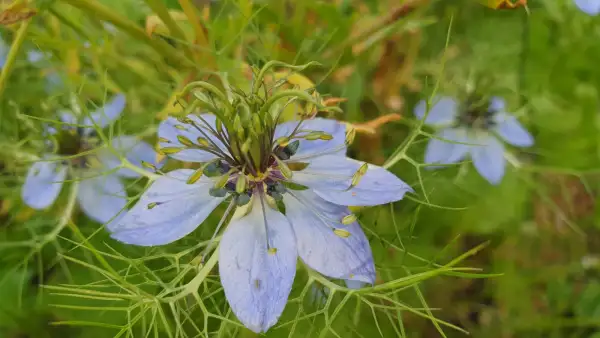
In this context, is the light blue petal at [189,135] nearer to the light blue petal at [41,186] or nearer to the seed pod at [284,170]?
the seed pod at [284,170]

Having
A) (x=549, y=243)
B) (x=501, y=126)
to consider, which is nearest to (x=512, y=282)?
(x=549, y=243)

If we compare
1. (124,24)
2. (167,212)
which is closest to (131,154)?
Answer: (124,24)

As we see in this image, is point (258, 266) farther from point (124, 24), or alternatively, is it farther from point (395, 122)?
point (395, 122)

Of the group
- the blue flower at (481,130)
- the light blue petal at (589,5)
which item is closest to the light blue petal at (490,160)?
the blue flower at (481,130)

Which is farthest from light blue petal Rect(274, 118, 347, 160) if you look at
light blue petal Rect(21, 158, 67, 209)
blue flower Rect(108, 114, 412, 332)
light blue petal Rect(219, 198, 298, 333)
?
light blue petal Rect(21, 158, 67, 209)

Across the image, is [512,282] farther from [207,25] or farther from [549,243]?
[207,25]

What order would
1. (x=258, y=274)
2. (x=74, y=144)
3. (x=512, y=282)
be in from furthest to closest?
(x=512, y=282), (x=74, y=144), (x=258, y=274)
